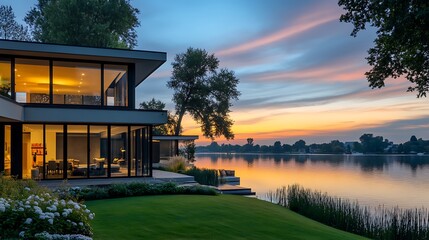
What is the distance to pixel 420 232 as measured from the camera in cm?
984

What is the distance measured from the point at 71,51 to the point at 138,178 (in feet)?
19.1

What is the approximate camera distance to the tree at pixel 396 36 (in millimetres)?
8539

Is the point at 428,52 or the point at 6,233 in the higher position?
the point at 428,52

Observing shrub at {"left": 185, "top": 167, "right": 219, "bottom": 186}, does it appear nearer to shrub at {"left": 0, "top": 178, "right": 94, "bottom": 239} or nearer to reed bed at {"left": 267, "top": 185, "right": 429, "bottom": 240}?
reed bed at {"left": 267, "top": 185, "right": 429, "bottom": 240}

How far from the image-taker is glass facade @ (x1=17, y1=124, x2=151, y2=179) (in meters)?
14.9

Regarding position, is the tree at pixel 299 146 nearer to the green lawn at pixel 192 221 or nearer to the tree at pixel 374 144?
the tree at pixel 374 144

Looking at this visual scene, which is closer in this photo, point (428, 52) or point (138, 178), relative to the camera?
point (428, 52)

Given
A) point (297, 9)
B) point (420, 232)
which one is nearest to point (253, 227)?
point (420, 232)

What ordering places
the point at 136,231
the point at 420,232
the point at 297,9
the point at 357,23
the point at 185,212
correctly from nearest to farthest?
the point at 136,231
the point at 185,212
the point at 420,232
the point at 357,23
the point at 297,9

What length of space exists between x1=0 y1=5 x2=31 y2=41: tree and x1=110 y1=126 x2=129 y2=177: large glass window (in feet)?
94.9

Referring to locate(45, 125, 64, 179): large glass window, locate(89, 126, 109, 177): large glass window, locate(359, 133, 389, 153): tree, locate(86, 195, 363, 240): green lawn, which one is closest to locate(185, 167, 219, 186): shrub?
locate(89, 126, 109, 177): large glass window

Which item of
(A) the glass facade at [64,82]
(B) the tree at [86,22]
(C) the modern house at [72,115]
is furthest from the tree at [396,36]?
(B) the tree at [86,22]

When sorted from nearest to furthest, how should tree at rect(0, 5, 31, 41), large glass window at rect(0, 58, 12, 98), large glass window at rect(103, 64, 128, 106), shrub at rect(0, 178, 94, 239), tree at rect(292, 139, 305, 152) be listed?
shrub at rect(0, 178, 94, 239), large glass window at rect(0, 58, 12, 98), large glass window at rect(103, 64, 128, 106), tree at rect(0, 5, 31, 41), tree at rect(292, 139, 305, 152)

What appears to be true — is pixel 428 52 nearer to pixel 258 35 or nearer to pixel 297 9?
pixel 297 9
